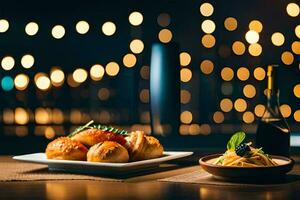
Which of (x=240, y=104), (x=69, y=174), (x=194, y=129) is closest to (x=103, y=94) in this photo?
(x=240, y=104)

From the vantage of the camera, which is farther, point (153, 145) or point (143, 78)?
point (143, 78)

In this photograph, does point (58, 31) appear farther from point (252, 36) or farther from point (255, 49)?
point (255, 49)

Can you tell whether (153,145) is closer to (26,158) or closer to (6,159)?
(26,158)

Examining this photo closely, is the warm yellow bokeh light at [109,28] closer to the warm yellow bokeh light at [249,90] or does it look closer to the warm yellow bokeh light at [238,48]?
the warm yellow bokeh light at [238,48]

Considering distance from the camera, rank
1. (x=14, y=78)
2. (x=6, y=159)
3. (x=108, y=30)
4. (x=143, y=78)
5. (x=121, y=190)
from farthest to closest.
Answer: (x=14, y=78) < (x=143, y=78) < (x=108, y=30) < (x=6, y=159) < (x=121, y=190)

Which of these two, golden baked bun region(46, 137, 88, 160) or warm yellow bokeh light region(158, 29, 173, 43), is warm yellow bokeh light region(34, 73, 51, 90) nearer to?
warm yellow bokeh light region(158, 29, 173, 43)

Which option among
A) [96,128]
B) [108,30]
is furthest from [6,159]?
[108,30]

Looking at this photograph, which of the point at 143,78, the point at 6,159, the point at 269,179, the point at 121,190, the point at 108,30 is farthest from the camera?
the point at 143,78
